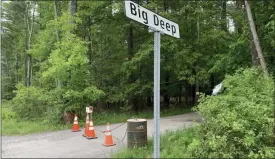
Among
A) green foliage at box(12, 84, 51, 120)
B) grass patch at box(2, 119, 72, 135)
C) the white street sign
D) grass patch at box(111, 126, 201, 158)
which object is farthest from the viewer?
green foliage at box(12, 84, 51, 120)

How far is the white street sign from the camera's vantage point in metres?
2.76

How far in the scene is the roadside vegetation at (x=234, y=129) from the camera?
5055mm

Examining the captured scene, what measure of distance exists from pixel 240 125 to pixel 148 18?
320cm

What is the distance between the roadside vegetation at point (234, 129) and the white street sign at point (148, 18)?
273 cm

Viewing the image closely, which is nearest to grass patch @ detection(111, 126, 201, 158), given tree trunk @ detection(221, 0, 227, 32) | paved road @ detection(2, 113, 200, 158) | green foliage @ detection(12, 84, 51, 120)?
paved road @ detection(2, 113, 200, 158)

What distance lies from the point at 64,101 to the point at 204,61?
8.64 metres

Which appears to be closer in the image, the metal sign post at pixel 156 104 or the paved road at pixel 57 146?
the metal sign post at pixel 156 104

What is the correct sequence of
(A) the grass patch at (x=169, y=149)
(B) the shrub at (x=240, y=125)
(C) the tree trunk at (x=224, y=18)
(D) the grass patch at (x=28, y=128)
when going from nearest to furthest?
(B) the shrub at (x=240, y=125) < (A) the grass patch at (x=169, y=149) < (D) the grass patch at (x=28, y=128) < (C) the tree trunk at (x=224, y=18)

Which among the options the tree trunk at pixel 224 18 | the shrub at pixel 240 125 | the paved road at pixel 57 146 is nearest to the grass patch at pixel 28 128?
the paved road at pixel 57 146

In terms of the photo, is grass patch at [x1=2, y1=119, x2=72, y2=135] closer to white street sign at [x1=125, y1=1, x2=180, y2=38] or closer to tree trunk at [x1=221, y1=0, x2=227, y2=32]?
white street sign at [x1=125, y1=1, x2=180, y2=38]

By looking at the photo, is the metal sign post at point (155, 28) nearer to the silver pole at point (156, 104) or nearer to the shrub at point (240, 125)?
the silver pole at point (156, 104)

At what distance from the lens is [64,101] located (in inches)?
454

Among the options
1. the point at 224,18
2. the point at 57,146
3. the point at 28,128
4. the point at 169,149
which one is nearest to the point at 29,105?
the point at 28,128

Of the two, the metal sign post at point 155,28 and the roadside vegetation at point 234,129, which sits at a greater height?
the metal sign post at point 155,28
